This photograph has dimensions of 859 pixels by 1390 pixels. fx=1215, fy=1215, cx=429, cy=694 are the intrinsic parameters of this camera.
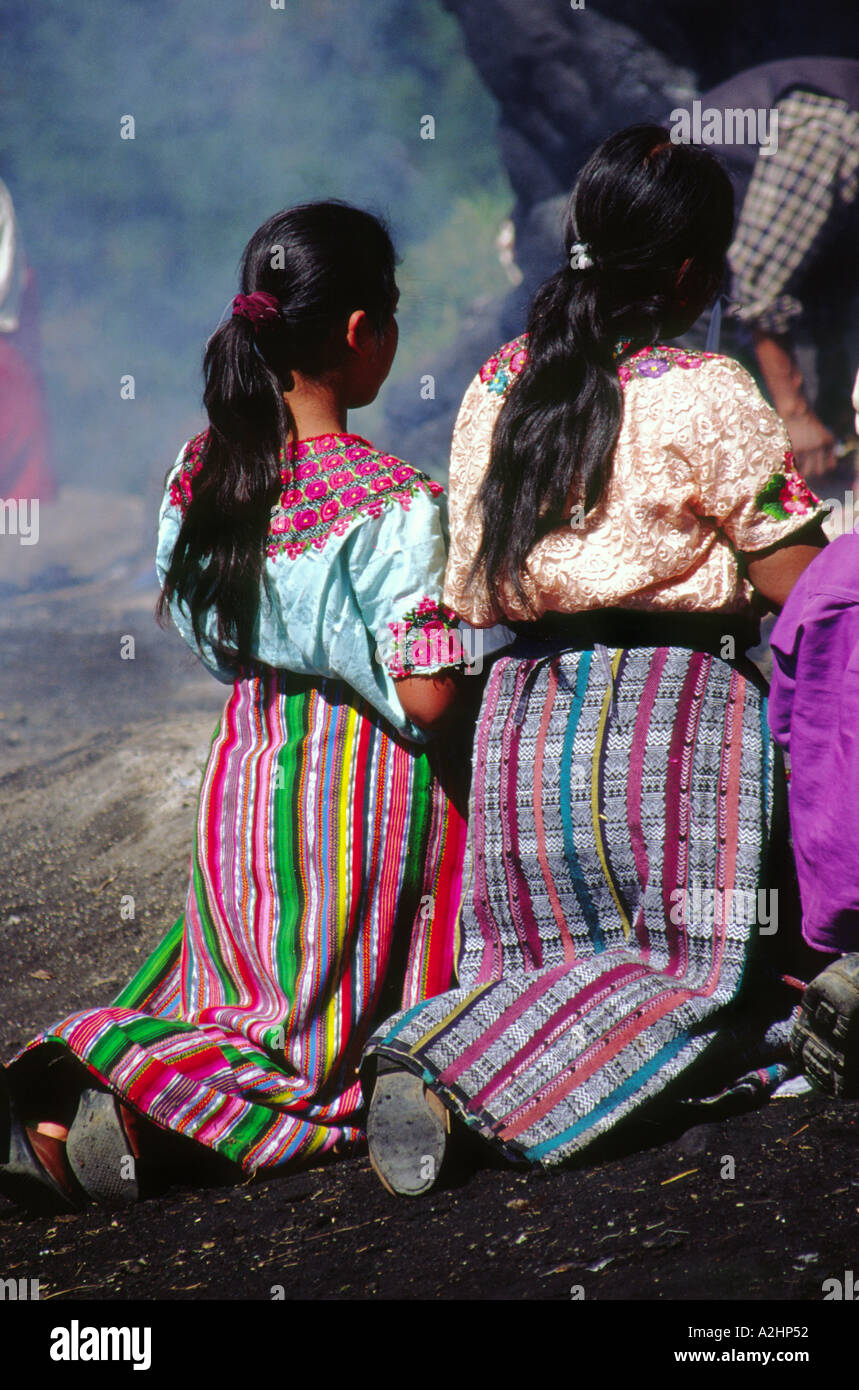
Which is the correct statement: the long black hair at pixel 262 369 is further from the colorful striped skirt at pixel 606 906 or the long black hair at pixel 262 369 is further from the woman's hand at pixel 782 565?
the woman's hand at pixel 782 565

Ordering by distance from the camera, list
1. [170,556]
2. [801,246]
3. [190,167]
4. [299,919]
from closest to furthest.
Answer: [299,919] < [170,556] < [801,246] < [190,167]

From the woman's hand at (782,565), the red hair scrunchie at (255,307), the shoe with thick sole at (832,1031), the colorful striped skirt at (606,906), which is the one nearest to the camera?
the shoe with thick sole at (832,1031)

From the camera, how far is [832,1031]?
1.72 metres

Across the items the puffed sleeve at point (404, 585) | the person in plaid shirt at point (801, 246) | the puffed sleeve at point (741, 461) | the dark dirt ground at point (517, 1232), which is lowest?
the dark dirt ground at point (517, 1232)

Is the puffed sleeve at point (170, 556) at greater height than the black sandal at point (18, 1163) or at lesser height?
greater

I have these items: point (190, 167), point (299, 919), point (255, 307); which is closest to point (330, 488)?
point (255, 307)

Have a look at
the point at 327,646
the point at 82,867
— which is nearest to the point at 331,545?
the point at 327,646

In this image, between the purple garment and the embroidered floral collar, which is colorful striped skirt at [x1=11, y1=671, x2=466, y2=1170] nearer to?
the embroidered floral collar

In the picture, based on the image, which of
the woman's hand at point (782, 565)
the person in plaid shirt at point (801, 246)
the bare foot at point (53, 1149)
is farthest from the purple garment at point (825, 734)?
the person in plaid shirt at point (801, 246)

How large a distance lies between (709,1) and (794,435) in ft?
6.41

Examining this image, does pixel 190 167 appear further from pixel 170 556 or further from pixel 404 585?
pixel 404 585

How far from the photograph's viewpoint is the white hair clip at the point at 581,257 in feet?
6.40

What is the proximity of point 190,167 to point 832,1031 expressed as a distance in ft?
17.1

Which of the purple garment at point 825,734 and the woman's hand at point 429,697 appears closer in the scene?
the purple garment at point 825,734
